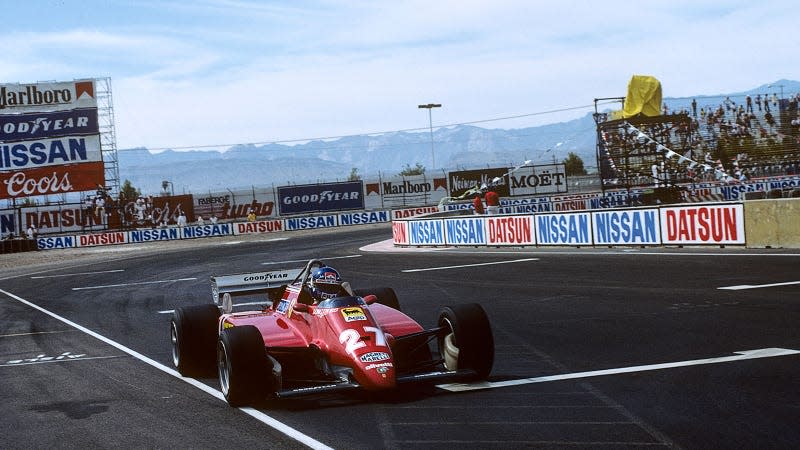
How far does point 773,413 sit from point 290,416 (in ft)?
13.4

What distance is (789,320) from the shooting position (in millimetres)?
12367

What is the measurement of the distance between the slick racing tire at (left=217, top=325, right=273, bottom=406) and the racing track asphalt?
210mm

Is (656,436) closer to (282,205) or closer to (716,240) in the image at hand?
(716,240)

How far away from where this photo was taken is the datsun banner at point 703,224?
949 inches

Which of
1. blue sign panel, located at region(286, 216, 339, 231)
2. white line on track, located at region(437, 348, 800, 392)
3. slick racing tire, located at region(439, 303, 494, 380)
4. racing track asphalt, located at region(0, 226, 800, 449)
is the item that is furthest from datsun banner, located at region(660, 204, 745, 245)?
blue sign panel, located at region(286, 216, 339, 231)

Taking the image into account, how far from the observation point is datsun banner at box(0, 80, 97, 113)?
202ft

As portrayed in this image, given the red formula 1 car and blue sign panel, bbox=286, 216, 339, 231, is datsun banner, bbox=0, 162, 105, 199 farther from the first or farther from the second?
the red formula 1 car

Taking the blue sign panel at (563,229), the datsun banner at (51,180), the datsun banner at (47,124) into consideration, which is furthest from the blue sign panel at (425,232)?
the datsun banner at (47,124)

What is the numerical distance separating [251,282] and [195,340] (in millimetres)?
1717

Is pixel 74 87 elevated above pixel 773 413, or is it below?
above

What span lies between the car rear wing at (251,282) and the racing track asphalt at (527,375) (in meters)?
1.21

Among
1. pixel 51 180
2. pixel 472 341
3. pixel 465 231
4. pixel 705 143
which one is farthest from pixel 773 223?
pixel 51 180

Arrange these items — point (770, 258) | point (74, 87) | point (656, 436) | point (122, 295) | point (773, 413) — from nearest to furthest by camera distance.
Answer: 1. point (656, 436)
2. point (773, 413)
3. point (770, 258)
4. point (122, 295)
5. point (74, 87)

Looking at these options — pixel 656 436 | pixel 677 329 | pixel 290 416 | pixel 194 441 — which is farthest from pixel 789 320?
pixel 194 441
